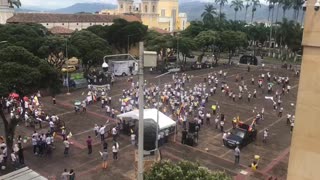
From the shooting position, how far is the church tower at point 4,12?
60.2 metres

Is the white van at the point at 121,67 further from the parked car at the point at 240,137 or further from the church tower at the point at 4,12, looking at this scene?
the church tower at the point at 4,12

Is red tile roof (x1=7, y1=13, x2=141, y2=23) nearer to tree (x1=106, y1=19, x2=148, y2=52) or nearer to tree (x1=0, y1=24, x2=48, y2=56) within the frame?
tree (x1=106, y1=19, x2=148, y2=52)

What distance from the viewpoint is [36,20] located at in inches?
2373

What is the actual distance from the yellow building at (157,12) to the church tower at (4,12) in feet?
119

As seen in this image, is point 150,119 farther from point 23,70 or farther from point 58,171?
point 23,70

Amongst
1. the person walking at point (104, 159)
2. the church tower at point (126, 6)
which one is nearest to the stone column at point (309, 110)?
the person walking at point (104, 159)

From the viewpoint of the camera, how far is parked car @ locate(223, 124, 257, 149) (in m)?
21.8

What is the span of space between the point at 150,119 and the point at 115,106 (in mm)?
10155

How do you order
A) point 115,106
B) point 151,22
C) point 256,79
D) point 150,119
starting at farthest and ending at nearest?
point 151,22, point 256,79, point 115,106, point 150,119

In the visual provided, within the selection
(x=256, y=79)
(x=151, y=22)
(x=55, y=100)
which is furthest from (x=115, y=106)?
(x=151, y=22)

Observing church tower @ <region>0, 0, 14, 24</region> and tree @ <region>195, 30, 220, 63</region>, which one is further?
church tower @ <region>0, 0, 14, 24</region>

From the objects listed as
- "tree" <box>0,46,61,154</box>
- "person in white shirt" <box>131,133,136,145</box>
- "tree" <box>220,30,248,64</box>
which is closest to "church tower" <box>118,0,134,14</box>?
"tree" <box>220,30,248,64</box>

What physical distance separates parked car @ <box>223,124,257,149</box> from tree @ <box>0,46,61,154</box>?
12289 millimetres

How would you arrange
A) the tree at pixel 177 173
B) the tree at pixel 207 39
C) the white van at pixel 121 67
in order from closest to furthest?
the tree at pixel 177 173
the white van at pixel 121 67
the tree at pixel 207 39
